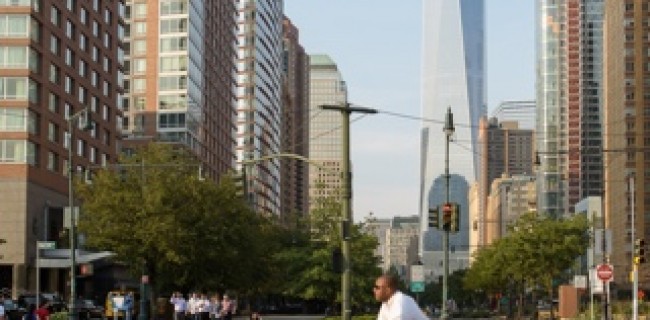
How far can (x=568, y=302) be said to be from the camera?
258ft

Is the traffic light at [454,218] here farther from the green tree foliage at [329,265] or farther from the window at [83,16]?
the window at [83,16]

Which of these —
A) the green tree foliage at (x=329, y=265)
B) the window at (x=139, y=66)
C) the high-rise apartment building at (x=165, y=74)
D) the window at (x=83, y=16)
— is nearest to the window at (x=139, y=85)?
the high-rise apartment building at (x=165, y=74)

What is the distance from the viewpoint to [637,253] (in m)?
42.0

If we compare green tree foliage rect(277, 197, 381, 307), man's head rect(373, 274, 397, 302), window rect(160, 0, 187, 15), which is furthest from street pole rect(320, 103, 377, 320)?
window rect(160, 0, 187, 15)

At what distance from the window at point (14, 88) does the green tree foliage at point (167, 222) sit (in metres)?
26.1

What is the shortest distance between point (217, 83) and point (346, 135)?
13410 cm

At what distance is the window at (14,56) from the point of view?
8619 cm

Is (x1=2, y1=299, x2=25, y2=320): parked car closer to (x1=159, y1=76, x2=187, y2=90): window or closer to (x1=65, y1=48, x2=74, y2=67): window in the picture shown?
(x1=65, y1=48, x2=74, y2=67): window

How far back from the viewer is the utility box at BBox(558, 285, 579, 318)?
7706cm

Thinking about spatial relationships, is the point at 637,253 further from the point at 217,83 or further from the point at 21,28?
the point at 217,83

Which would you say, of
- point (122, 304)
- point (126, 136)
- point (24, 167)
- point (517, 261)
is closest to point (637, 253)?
point (122, 304)

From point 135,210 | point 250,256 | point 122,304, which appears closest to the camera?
point 122,304

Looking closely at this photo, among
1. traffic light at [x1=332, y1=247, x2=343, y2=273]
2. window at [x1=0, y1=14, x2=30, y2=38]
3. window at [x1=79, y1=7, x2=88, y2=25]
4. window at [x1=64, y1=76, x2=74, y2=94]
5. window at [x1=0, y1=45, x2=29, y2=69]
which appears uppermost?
window at [x1=79, y1=7, x2=88, y2=25]

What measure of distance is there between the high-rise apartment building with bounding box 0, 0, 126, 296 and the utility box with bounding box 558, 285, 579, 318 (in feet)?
120
